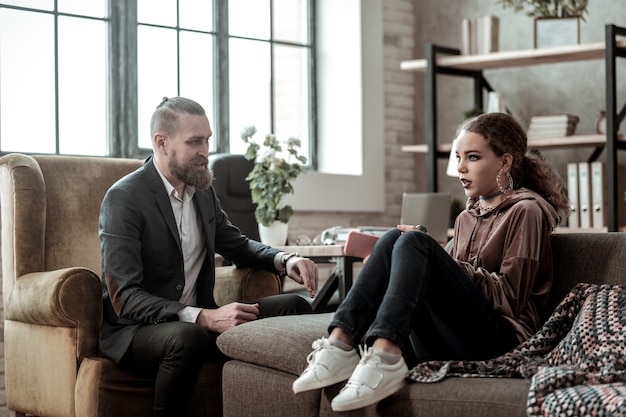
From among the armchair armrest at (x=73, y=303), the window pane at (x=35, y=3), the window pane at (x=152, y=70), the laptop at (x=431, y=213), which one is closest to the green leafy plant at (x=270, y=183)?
the laptop at (x=431, y=213)

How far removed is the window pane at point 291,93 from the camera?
5902 mm

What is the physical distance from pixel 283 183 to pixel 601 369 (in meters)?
2.33

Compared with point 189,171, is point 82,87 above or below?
above

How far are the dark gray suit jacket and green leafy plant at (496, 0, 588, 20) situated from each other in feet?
8.70

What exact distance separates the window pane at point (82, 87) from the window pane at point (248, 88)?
84 cm

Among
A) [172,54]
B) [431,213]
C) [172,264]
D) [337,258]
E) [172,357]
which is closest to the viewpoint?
[172,357]

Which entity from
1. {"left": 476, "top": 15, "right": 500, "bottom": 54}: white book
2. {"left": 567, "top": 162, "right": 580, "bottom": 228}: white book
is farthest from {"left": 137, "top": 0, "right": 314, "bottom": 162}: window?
{"left": 567, "top": 162, "right": 580, "bottom": 228}: white book

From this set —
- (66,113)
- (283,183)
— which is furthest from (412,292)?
(66,113)

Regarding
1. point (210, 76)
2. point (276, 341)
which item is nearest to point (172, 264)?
point (276, 341)

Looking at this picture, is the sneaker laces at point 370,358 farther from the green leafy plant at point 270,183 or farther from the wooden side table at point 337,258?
the green leafy plant at point 270,183

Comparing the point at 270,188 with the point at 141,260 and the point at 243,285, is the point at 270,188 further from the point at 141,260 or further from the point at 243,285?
the point at 141,260

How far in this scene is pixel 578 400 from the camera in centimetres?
214

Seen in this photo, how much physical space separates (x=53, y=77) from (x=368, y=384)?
3.00 meters

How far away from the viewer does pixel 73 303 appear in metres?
3.19
